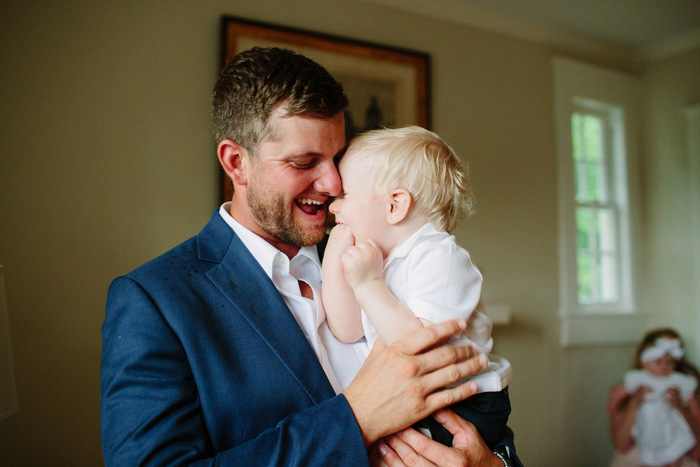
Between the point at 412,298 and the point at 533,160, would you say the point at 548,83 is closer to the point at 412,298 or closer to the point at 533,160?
the point at 533,160

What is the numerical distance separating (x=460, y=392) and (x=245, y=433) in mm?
470

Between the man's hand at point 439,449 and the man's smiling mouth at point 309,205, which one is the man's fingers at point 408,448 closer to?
the man's hand at point 439,449

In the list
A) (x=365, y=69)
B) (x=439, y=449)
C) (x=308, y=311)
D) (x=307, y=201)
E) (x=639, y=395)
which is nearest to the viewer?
(x=439, y=449)

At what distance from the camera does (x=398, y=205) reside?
55.7 inches

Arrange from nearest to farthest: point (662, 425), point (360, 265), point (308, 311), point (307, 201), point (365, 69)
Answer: point (360, 265) < point (308, 311) < point (307, 201) < point (365, 69) < point (662, 425)

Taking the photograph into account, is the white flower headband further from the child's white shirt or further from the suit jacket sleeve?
the suit jacket sleeve

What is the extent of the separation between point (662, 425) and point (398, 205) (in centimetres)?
331

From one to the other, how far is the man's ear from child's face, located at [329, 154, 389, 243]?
0.27 m

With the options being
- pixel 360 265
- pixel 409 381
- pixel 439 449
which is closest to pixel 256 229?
pixel 360 265

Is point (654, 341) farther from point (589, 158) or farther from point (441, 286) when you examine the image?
point (441, 286)

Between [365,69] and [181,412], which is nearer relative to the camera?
[181,412]

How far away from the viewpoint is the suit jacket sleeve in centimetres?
102

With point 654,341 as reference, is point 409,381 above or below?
above

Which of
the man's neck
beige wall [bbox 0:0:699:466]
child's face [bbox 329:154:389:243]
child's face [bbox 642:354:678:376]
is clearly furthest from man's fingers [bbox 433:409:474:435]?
child's face [bbox 642:354:678:376]
